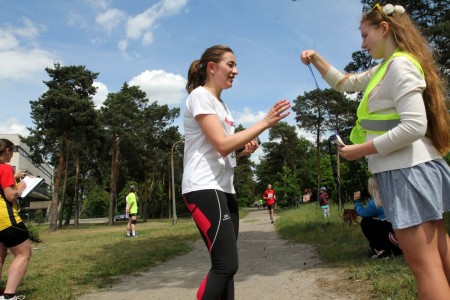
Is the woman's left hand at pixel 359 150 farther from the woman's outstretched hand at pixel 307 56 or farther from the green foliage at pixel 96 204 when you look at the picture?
the green foliage at pixel 96 204

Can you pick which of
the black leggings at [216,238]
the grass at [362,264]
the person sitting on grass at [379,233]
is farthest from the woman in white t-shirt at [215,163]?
the person sitting on grass at [379,233]

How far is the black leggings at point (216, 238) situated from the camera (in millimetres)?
2551

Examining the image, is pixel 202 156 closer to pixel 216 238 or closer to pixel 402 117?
pixel 216 238

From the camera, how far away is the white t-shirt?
8.88 ft

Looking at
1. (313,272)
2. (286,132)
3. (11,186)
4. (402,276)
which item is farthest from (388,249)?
(286,132)

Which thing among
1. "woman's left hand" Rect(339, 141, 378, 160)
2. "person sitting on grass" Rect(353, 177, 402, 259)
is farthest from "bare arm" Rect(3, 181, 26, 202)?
"person sitting on grass" Rect(353, 177, 402, 259)

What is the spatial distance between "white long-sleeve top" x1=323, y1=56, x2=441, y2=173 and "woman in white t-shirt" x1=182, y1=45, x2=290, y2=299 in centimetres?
58

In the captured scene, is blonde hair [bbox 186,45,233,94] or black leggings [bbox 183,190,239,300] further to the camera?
blonde hair [bbox 186,45,233,94]

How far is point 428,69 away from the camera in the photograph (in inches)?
88.4

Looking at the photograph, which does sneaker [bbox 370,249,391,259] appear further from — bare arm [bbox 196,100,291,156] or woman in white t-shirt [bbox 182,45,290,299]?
bare arm [bbox 196,100,291,156]

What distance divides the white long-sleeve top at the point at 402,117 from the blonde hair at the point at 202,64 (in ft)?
3.74

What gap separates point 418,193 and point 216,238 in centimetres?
119

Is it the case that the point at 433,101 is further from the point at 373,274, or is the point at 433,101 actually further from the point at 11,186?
the point at 11,186

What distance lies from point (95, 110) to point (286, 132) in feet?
134
